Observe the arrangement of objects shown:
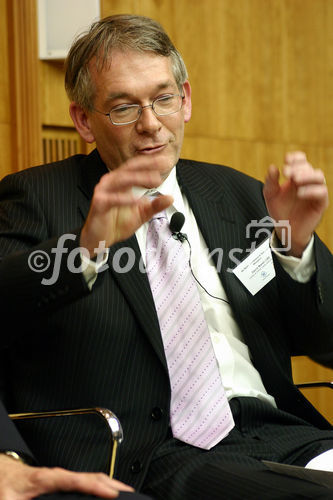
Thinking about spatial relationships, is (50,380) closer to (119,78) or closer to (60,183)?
(60,183)

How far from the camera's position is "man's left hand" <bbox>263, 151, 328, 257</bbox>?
2.01 meters

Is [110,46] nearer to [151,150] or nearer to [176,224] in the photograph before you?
[151,150]

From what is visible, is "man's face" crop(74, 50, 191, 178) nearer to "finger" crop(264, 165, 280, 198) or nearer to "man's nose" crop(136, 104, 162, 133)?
"man's nose" crop(136, 104, 162, 133)

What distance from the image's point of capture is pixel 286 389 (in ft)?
7.70

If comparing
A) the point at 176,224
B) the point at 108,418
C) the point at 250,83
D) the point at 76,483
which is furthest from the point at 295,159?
the point at 250,83

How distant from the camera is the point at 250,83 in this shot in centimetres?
484

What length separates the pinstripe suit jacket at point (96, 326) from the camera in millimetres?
1992

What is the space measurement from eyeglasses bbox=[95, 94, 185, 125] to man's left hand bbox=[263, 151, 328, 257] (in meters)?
0.41

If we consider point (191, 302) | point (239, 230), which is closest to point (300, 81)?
point (239, 230)

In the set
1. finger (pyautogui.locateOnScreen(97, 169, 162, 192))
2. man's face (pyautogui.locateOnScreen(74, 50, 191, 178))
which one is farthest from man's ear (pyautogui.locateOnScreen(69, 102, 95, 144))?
finger (pyautogui.locateOnScreen(97, 169, 162, 192))

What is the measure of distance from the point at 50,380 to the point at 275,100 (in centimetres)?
327

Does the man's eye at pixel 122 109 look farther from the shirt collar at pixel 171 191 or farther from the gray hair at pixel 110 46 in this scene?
the shirt collar at pixel 171 191

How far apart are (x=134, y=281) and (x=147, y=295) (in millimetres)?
54

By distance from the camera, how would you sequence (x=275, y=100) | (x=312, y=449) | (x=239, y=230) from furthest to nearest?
(x=275, y=100) → (x=239, y=230) → (x=312, y=449)
